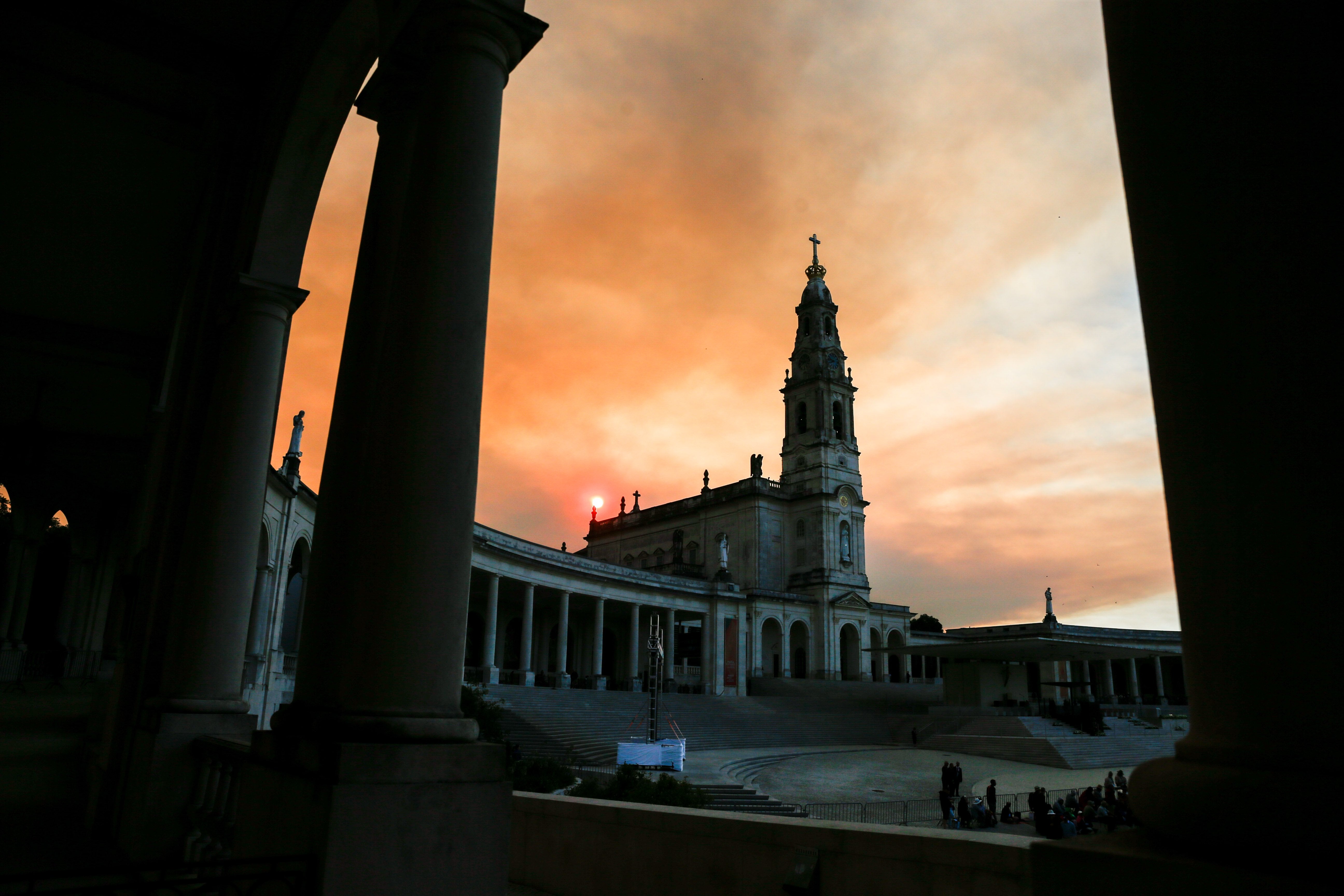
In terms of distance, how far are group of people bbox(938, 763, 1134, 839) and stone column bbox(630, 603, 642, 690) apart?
31214 millimetres

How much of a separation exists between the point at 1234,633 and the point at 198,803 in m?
8.63

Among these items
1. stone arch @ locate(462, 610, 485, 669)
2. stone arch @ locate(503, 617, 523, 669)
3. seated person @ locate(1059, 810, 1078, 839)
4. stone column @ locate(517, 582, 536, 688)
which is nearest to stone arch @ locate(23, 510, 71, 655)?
stone column @ locate(517, 582, 536, 688)

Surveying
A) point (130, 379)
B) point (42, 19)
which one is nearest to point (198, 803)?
point (42, 19)

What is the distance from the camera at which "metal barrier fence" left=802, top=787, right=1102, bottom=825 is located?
19906 mm

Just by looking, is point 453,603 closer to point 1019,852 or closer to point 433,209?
point 433,209

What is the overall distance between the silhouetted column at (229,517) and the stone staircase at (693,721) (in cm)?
2274

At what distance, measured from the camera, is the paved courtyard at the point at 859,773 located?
2498 centimetres

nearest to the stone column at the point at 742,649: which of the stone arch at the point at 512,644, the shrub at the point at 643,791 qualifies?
the stone arch at the point at 512,644

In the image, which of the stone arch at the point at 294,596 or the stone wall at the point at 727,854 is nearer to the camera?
the stone wall at the point at 727,854

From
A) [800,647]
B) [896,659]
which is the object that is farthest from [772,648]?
[896,659]

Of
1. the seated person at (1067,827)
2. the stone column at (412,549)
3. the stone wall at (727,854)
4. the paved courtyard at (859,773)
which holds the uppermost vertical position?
the stone column at (412,549)

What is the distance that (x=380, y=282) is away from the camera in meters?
5.56

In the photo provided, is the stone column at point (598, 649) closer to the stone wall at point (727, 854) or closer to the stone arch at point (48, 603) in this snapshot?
the stone arch at point (48, 603)

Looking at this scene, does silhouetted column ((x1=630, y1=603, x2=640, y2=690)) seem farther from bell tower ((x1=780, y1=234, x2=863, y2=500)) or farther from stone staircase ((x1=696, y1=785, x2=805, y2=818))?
stone staircase ((x1=696, y1=785, x2=805, y2=818))
